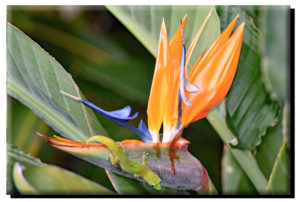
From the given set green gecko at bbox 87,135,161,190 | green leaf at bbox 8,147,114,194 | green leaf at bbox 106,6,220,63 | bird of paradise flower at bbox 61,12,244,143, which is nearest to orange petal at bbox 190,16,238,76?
bird of paradise flower at bbox 61,12,244,143

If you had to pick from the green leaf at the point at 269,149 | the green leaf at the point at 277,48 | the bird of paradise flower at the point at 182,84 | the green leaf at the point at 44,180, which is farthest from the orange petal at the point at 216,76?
the green leaf at the point at 44,180

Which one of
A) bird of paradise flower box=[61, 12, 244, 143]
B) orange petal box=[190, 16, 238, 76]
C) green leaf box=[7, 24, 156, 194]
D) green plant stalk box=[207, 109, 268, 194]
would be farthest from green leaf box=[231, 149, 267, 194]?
green leaf box=[7, 24, 156, 194]

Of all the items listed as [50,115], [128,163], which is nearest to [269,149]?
[128,163]

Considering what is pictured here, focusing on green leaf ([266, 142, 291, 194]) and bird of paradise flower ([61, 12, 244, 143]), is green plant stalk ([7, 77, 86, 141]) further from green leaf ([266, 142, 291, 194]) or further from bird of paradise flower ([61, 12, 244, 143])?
green leaf ([266, 142, 291, 194])

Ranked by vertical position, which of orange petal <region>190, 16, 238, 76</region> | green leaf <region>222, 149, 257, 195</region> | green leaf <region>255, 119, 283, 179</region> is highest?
orange petal <region>190, 16, 238, 76</region>

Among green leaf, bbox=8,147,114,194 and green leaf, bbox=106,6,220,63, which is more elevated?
green leaf, bbox=106,6,220,63

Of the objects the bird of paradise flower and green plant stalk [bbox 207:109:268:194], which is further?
green plant stalk [bbox 207:109:268:194]

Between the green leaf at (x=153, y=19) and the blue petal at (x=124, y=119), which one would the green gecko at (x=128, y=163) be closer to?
the blue petal at (x=124, y=119)

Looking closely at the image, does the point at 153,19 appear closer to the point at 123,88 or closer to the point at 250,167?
the point at 123,88
